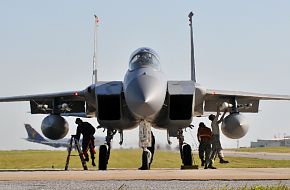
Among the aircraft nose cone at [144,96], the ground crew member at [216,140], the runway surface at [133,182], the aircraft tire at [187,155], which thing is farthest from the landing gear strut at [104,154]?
the runway surface at [133,182]

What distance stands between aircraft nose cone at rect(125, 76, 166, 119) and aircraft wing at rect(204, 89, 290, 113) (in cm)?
325

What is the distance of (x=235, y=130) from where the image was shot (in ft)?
54.9

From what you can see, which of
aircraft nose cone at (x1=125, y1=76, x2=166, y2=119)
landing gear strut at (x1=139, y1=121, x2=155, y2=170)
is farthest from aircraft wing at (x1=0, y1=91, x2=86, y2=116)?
aircraft nose cone at (x1=125, y1=76, x2=166, y2=119)

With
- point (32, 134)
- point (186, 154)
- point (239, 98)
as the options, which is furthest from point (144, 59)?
point (32, 134)

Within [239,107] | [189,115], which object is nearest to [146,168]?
[189,115]

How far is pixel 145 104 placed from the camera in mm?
13953

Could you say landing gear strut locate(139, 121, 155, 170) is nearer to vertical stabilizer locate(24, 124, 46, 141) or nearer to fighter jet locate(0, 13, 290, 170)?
fighter jet locate(0, 13, 290, 170)

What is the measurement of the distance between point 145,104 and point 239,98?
564 centimetres

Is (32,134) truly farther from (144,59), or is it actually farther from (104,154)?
(144,59)

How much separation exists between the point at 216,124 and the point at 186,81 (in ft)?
4.49

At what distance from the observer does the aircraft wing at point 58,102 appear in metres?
18.2

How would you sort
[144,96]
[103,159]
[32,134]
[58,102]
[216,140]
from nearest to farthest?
[144,96]
[216,140]
[103,159]
[58,102]
[32,134]

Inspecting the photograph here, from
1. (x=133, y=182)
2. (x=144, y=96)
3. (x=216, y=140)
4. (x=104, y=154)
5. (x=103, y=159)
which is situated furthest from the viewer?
(x=104, y=154)

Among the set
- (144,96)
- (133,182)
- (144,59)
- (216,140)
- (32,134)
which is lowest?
(32,134)
